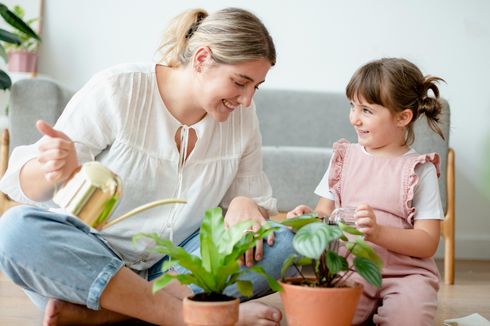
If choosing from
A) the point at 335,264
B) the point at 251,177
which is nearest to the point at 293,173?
the point at 251,177

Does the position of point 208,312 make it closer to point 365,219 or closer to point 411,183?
point 365,219

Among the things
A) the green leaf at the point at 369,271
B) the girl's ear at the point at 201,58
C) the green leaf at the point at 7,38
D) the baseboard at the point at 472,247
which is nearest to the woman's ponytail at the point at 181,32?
the girl's ear at the point at 201,58

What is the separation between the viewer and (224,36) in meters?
1.75

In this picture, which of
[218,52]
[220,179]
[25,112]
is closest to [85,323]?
[220,179]

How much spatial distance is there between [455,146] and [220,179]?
2.33 m

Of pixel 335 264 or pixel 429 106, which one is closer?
pixel 335 264

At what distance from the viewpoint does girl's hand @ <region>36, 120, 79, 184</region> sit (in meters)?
1.30

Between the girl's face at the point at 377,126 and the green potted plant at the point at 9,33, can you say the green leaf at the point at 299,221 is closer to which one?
the girl's face at the point at 377,126

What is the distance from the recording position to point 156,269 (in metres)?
1.88

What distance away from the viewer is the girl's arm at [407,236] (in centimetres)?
174

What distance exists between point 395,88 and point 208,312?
0.94 metres

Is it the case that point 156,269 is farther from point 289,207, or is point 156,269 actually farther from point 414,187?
point 289,207

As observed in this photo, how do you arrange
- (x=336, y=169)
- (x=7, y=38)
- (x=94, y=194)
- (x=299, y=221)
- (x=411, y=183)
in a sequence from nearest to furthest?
(x=94, y=194)
(x=299, y=221)
(x=411, y=183)
(x=336, y=169)
(x=7, y=38)

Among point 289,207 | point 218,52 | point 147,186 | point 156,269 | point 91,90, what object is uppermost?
point 218,52
